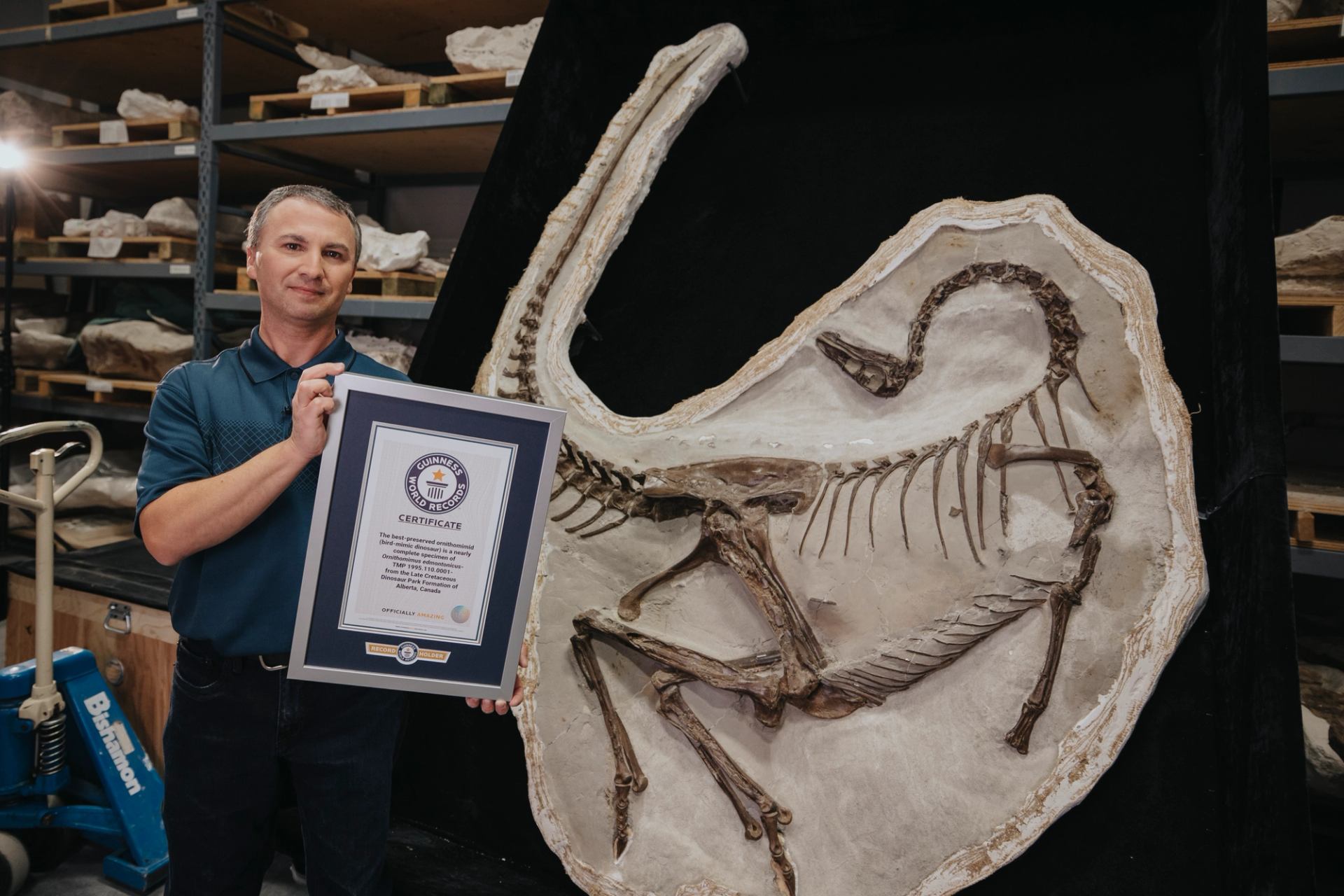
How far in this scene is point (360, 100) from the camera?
12.2 feet

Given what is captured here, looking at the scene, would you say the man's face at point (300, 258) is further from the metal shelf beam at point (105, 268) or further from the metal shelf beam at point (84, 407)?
the metal shelf beam at point (84, 407)

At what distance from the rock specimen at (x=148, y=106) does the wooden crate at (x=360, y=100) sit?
28.1 inches

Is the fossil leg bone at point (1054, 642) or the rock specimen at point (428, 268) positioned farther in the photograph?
the rock specimen at point (428, 268)

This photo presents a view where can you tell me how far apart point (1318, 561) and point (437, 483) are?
2.43 m

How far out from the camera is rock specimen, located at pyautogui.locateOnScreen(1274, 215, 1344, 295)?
2.37 m

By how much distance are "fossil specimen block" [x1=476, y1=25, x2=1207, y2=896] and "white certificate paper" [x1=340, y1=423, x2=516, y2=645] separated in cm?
66

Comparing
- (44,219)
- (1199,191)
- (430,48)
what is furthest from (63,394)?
(1199,191)

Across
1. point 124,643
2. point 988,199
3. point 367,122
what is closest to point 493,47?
point 367,122

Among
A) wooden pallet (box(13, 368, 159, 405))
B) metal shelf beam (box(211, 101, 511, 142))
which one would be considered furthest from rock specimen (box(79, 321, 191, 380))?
metal shelf beam (box(211, 101, 511, 142))

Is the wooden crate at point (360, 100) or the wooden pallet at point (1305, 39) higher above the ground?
the wooden crate at point (360, 100)

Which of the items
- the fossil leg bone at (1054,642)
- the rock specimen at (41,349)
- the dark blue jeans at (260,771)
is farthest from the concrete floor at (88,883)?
the rock specimen at (41,349)

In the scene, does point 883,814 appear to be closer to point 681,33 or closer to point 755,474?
point 755,474

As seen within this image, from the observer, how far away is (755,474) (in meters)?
1.99

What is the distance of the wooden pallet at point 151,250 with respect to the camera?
4336 mm
